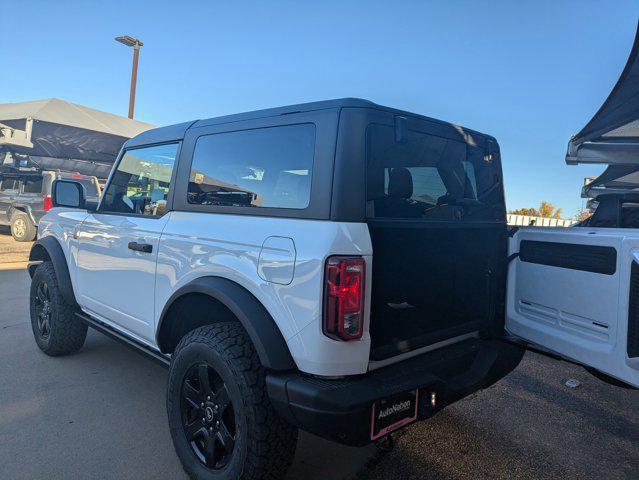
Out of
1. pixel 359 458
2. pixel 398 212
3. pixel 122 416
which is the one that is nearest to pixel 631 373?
pixel 398 212

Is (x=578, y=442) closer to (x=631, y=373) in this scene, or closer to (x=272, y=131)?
(x=631, y=373)

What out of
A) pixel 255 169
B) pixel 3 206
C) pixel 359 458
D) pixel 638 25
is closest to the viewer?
pixel 255 169

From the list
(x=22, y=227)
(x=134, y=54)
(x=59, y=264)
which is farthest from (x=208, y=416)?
(x=134, y=54)

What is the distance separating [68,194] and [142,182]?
3.01ft

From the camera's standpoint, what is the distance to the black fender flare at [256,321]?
1.92 meters

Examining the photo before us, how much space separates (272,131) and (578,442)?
280 centimetres

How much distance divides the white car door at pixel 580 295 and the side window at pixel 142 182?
7.54 feet

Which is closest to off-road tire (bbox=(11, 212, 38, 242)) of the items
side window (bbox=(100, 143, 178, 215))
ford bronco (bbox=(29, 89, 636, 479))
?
side window (bbox=(100, 143, 178, 215))

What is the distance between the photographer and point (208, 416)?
2.24m

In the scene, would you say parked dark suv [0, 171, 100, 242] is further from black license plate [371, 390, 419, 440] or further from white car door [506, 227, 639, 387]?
black license plate [371, 390, 419, 440]

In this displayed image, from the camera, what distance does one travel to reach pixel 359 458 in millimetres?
2656

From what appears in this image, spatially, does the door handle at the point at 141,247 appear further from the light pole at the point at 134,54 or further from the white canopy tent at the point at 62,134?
the light pole at the point at 134,54

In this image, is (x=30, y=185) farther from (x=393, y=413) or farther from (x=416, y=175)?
(x=393, y=413)

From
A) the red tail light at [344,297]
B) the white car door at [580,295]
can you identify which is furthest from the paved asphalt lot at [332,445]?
the red tail light at [344,297]
